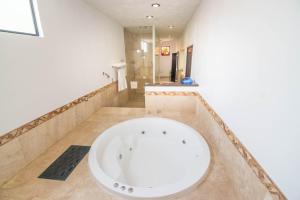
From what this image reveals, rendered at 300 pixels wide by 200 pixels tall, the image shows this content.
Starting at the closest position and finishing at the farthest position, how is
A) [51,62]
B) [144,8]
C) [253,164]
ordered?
[253,164] < [51,62] < [144,8]

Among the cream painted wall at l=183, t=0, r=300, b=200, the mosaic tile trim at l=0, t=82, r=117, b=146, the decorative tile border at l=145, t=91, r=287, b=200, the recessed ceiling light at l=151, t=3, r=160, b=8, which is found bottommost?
the decorative tile border at l=145, t=91, r=287, b=200

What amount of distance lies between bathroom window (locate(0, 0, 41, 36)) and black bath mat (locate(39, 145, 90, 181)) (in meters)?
1.39

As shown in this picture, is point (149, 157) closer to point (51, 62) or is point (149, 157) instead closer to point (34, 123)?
point (34, 123)

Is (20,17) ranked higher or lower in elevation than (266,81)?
higher

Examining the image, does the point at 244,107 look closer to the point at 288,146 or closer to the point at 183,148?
the point at 288,146

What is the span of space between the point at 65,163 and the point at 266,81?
6.54 feet

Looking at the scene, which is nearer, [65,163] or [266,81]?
[266,81]

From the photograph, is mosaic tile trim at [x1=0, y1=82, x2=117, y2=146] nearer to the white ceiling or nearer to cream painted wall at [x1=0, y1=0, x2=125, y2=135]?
cream painted wall at [x1=0, y1=0, x2=125, y2=135]

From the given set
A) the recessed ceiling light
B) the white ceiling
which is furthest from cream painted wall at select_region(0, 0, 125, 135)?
the recessed ceiling light

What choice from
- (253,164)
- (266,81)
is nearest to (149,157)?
(253,164)

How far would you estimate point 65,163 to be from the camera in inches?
63.7

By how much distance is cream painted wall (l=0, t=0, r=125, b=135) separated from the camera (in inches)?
53.6

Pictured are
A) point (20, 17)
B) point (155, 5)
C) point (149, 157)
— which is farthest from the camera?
point (155, 5)

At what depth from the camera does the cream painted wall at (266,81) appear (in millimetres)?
710
